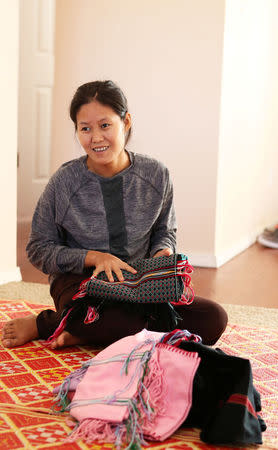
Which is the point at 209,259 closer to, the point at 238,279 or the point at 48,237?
the point at 238,279

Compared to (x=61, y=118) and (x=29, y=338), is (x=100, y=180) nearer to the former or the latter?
(x=29, y=338)

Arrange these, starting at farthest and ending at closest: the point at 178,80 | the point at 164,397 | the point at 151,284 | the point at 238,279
Result: the point at 178,80 → the point at 238,279 → the point at 151,284 → the point at 164,397

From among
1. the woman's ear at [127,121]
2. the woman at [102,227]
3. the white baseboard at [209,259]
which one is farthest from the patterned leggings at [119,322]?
the white baseboard at [209,259]

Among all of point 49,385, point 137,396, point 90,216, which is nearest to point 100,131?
point 90,216

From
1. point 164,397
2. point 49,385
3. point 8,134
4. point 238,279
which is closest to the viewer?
point 164,397

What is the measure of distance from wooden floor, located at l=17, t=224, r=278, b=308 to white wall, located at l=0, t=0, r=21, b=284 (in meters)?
0.17

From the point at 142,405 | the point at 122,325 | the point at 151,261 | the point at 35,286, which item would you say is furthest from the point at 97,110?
the point at 35,286

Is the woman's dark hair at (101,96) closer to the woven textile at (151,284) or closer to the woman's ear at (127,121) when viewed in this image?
the woman's ear at (127,121)

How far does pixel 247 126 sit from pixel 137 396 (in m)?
2.97

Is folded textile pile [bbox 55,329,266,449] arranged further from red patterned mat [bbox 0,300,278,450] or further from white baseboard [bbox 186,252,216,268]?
white baseboard [bbox 186,252,216,268]

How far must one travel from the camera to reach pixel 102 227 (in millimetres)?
2057

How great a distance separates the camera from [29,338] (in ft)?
6.72

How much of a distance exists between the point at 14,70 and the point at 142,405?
1.89 meters

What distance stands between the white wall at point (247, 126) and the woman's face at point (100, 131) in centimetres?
163
